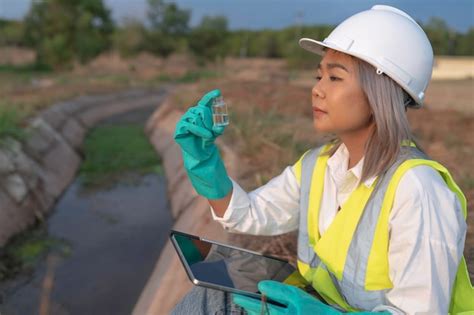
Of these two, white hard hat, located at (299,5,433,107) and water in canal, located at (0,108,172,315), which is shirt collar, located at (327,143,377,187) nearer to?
white hard hat, located at (299,5,433,107)

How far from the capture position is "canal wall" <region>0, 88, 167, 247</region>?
5.10 metres

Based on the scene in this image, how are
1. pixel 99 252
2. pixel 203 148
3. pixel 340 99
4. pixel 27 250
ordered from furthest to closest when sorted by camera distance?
pixel 99 252, pixel 27 250, pixel 203 148, pixel 340 99

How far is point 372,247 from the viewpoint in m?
1.59

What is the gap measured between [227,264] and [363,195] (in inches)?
26.4

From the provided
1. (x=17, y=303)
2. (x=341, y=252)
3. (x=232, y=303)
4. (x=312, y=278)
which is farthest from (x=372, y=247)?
(x=17, y=303)

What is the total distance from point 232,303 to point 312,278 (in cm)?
36

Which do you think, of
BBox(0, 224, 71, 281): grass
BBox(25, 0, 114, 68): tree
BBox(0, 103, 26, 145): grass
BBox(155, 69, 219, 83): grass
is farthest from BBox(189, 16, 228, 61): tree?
BBox(0, 224, 71, 281): grass

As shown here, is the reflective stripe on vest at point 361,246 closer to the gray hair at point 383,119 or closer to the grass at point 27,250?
the gray hair at point 383,119

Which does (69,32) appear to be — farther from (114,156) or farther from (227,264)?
(227,264)

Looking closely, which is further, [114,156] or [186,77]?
[186,77]

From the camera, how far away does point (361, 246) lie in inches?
64.0

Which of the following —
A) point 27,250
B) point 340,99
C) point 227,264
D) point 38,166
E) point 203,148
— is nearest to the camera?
point 340,99

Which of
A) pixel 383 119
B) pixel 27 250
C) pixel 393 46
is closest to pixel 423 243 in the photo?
pixel 383 119

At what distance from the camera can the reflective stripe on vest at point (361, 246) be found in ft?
5.19
